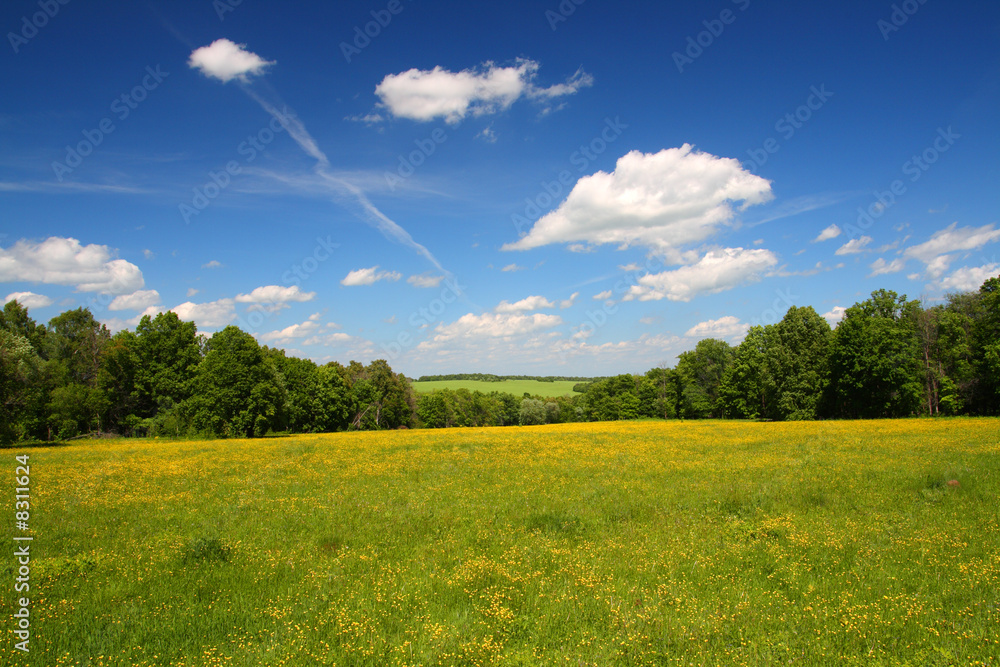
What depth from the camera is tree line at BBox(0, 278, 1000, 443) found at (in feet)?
139

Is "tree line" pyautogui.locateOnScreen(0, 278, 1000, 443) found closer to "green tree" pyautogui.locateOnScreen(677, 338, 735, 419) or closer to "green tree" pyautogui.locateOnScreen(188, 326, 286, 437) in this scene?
"green tree" pyautogui.locateOnScreen(188, 326, 286, 437)

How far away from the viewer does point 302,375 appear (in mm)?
67438

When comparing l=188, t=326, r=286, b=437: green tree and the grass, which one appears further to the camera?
l=188, t=326, r=286, b=437: green tree

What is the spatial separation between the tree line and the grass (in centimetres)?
2923

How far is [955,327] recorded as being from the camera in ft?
156

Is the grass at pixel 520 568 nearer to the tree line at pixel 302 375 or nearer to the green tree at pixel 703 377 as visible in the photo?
the tree line at pixel 302 375

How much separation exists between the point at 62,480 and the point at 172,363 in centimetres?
4385

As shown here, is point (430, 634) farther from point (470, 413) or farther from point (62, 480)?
point (470, 413)

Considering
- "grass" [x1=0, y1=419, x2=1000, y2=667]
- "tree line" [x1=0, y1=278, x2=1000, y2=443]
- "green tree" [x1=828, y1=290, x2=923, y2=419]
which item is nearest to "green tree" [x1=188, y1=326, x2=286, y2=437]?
"tree line" [x1=0, y1=278, x2=1000, y2=443]

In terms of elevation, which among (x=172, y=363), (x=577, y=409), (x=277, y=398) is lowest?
(x=577, y=409)

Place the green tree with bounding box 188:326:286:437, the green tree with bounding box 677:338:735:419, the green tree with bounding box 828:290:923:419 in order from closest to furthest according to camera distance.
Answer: the green tree with bounding box 188:326:286:437
the green tree with bounding box 828:290:923:419
the green tree with bounding box 677:338:735:419

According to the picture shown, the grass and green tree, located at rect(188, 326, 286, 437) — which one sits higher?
green tree, located at rect(188, 326, 286, 437)

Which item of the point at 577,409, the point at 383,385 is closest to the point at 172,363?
the point at 383,385

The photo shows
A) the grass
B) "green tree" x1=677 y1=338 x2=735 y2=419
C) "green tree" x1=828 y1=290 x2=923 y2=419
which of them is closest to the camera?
the grass
